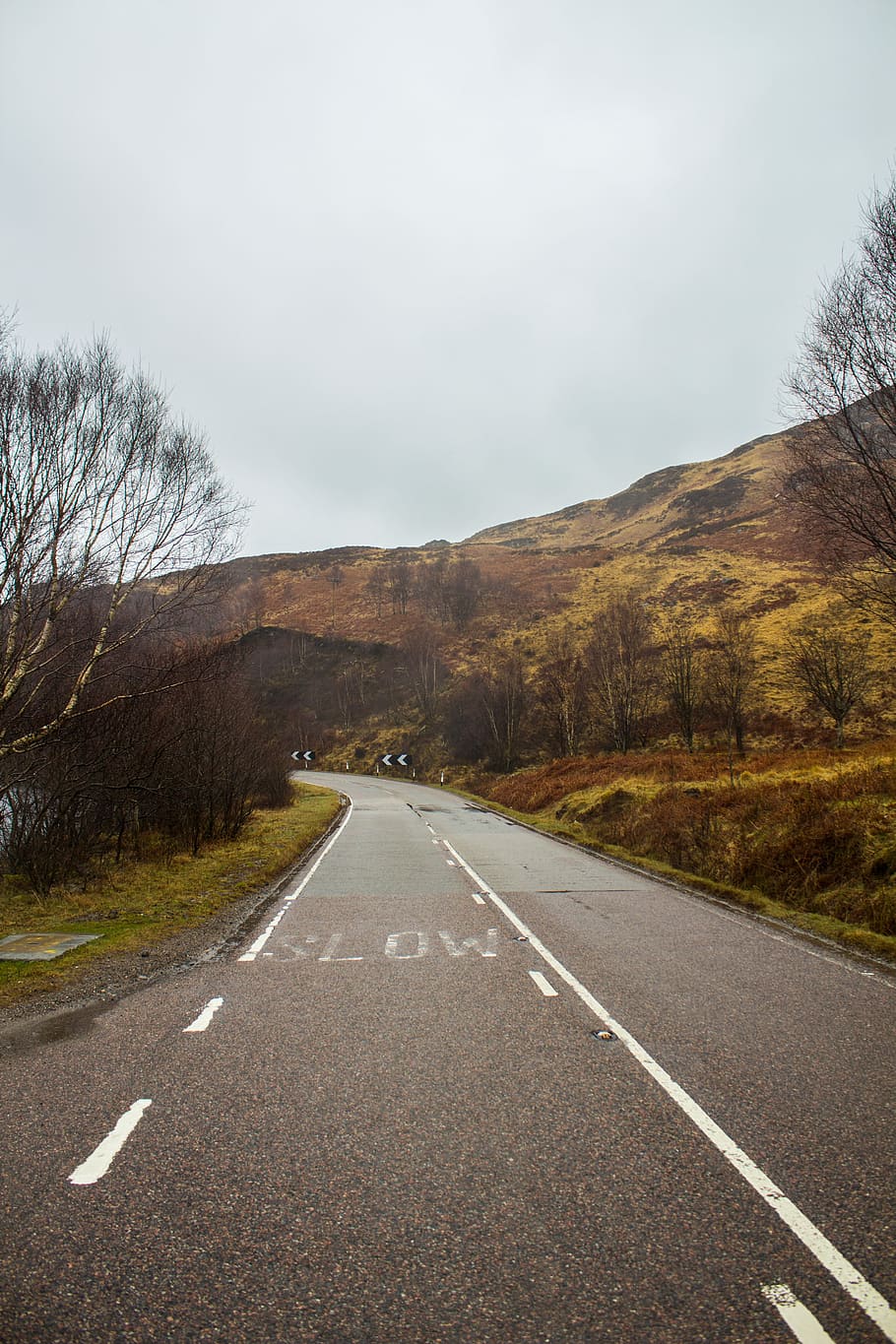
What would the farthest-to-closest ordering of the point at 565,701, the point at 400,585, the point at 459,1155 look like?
the point at 400,585 < the point at 565,701 < the point at 459,1155

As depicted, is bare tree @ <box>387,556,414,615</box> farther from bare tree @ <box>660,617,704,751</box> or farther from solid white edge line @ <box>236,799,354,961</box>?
solid white edge line @ <box>236,799,354,961</box>

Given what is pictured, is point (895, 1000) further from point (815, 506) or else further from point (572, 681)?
point (572, 681)

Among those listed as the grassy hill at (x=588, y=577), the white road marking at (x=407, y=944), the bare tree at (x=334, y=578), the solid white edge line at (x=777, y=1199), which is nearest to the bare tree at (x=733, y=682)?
the grassy hill at (x=588, y=577)

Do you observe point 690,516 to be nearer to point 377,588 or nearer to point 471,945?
point 377,588

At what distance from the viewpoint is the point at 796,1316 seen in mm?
→ 2586

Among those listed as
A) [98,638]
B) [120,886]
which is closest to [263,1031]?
[98,638]

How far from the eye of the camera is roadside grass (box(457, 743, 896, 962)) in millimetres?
9875

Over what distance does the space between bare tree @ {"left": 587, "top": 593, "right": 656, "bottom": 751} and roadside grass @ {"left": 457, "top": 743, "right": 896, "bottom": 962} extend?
15883mm

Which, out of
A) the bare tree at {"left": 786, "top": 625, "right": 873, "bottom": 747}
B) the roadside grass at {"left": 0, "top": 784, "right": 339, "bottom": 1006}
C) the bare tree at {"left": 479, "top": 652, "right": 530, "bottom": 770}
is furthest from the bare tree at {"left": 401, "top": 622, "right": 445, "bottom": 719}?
the roadside grass at {"left": 0, "top": 784, "right": 339, "bottom": 1006}

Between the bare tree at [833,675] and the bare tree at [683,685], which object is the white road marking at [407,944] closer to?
the bare tree at [833,675]

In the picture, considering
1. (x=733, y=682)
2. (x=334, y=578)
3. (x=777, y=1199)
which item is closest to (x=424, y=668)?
(x=733, y=682)

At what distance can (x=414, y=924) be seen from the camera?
380 inches

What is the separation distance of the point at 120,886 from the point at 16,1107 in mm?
9860

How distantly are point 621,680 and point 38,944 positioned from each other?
34784mm
